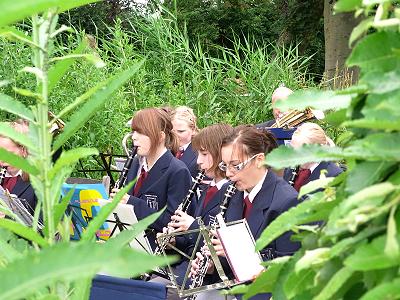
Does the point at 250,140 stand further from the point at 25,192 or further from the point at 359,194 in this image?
the point at 359,194

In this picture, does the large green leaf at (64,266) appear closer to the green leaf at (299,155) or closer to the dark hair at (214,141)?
the green leaf at (299,155)

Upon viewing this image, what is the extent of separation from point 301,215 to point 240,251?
2.51 metres

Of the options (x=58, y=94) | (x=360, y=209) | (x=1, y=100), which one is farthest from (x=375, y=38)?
(x=58, y=94)

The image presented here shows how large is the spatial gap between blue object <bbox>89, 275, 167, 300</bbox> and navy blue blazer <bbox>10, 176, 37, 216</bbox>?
2220 millimetres

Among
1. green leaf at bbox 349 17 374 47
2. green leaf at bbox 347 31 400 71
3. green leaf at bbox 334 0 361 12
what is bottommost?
green leaf at bbox 347 31 400 71

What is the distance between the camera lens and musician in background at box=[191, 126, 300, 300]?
13.0 feet

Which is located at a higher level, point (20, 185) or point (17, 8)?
point (17, 8)

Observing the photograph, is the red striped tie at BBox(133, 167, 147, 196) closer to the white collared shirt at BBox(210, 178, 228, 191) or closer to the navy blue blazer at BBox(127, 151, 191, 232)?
the navy blue blazer at BBox(127, 151, 191, 232)

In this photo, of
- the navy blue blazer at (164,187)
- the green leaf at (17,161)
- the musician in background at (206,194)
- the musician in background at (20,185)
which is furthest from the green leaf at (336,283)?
the musician in background at (20,185)

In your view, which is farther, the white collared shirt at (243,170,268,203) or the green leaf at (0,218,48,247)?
the white collared shirt at (243,170,268,203)

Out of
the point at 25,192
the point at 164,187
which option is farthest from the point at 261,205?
the point at 25,192

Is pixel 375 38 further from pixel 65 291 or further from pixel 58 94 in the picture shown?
pixel 58 94

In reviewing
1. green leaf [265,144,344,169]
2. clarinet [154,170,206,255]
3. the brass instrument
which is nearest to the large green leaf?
green leaf [265,144,344,169]

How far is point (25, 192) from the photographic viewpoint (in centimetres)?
554
